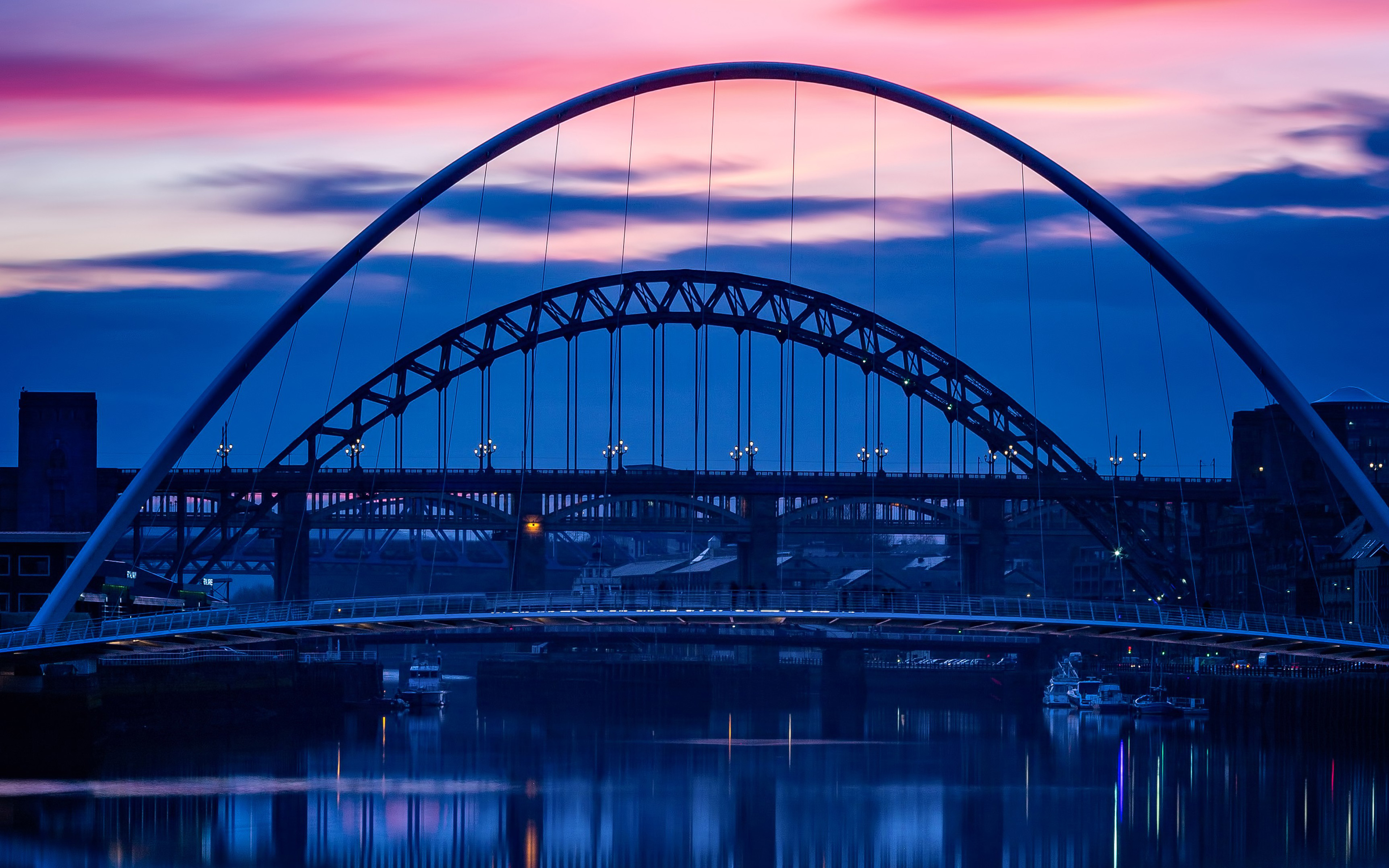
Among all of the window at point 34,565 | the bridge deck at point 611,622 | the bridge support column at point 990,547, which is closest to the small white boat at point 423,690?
the bridge support column at point 990,547

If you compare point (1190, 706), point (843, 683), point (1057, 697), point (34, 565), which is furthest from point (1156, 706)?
point (34, 565)

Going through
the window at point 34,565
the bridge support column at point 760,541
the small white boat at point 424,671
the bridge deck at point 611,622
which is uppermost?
the bridge support column at point 760,541

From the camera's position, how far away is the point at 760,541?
419ft

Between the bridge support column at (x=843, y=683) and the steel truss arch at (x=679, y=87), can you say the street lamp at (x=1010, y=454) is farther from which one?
the steel truss arch at (x=679, y=87)

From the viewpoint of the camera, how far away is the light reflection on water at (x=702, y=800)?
56.3 m

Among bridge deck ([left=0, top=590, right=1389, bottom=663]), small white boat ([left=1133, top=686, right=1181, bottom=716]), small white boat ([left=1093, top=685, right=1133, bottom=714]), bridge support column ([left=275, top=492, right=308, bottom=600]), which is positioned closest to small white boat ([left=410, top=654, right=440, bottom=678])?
bridge support column ([left=275, top=492, right=308, bottom=600])

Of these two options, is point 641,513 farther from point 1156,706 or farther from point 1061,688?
point 1156,706

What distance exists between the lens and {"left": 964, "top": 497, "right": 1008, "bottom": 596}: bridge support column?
12775 cm

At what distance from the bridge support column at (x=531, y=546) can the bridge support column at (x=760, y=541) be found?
1293 cm

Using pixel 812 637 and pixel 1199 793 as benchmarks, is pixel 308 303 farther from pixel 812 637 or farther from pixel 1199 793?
pixel 812 637

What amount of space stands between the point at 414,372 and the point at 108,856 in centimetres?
7683

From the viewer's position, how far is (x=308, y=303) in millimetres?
73688

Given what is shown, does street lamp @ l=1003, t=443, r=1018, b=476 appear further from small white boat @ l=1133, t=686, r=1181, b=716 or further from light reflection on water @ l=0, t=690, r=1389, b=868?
light reflection on water @ l=0, t=690, r=1389, b=868

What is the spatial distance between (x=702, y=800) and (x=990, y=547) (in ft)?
206
